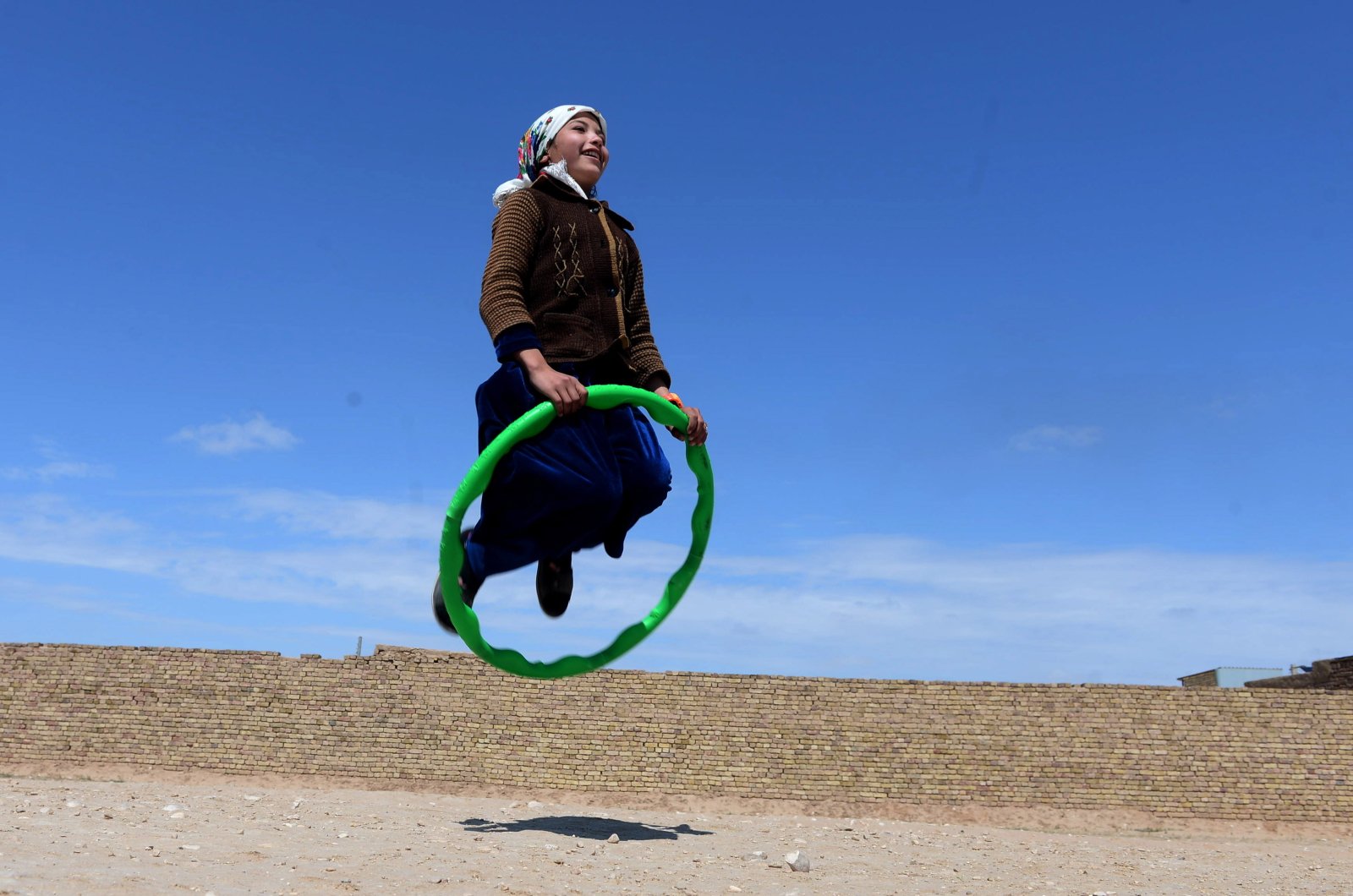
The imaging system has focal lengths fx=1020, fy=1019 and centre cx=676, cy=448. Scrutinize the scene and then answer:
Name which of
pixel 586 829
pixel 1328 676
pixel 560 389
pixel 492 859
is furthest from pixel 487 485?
pixel 1328 676

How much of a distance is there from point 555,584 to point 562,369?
2.64ft

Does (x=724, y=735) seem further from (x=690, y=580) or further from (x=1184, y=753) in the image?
(x=690, y=580)

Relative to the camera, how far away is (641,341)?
406 cm

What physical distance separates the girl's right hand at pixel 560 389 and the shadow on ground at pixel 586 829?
14.3 feet

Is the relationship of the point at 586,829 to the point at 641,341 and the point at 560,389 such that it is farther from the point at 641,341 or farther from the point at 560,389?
the point at 560,389

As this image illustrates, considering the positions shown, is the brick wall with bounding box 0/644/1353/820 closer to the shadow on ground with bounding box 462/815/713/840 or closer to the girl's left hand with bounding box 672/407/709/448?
the shadow on ground with bounding box 462/815/713/840

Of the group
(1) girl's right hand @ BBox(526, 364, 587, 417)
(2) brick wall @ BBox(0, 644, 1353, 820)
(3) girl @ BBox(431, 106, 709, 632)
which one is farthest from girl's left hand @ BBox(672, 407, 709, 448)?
(2) brick wall @ BBox(0, 644, 1353, 820)

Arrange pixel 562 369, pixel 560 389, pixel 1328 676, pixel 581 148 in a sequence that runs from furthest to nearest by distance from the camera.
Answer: pixel 1328 676, pixel 581 148, pixel 562 369, pixel 560 389

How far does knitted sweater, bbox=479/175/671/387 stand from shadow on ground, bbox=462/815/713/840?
4231mm

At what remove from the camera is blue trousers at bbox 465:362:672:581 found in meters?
3.48

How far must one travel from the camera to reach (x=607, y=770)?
19.7 meters

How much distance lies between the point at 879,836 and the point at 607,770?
34.6ft

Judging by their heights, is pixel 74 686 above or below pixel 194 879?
above

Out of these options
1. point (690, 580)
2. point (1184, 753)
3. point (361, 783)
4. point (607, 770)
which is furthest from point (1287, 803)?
point (690, 580)
